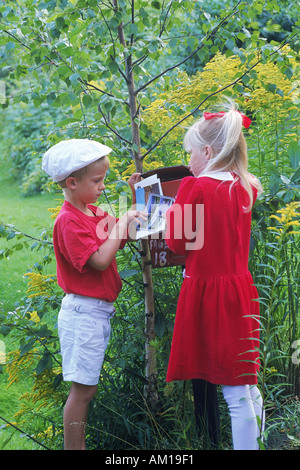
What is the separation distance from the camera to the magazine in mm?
2240

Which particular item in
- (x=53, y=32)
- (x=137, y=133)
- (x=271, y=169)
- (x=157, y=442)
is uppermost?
(x=53, y=32)

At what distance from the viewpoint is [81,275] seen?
2.24 meters

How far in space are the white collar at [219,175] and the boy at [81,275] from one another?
0.32 meters

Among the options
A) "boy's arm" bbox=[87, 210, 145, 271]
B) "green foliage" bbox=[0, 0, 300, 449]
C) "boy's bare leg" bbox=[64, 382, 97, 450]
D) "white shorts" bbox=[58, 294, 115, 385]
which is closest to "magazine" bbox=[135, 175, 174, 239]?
"boy's arm" bbox=[87, 210, 145, 271]

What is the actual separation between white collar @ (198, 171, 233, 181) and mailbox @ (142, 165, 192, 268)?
9.6 inches

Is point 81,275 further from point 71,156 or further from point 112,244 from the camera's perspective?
point 71,156

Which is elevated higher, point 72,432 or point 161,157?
point 161,157

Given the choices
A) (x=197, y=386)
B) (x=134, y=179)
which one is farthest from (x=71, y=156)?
(x=197, y=386)

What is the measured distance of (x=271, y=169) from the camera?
238 cm

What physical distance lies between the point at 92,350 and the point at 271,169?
105 centimetres

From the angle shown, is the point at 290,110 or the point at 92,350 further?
the point at 290,110

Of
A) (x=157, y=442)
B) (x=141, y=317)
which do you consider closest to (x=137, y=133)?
(x=141, y=317)

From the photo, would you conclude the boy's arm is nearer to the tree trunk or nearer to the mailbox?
the mailbox

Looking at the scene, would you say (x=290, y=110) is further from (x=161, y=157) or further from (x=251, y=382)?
(x=251, y=382)
